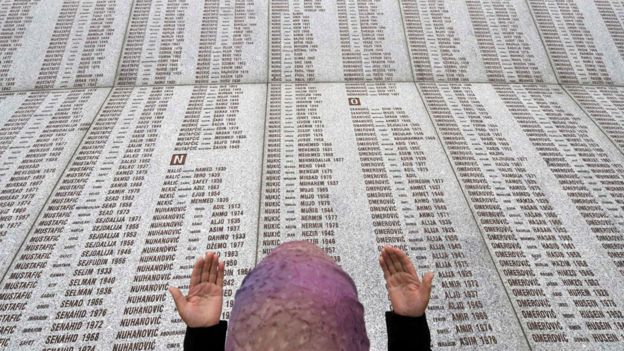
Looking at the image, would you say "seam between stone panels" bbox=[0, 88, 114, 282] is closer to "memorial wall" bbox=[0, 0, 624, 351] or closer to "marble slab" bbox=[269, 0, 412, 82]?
"memorial wall" bbox=[0, 0, 624, 351]

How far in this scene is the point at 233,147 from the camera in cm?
387

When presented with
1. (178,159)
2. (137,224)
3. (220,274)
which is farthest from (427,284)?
(178,159)

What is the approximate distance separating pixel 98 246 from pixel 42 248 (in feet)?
1.49

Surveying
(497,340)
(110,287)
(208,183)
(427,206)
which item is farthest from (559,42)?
(110,287)

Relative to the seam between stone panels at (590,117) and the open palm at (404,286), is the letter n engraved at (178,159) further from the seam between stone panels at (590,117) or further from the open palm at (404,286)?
the seam between stone panels at (590,117)

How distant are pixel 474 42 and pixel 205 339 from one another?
5.30 meters

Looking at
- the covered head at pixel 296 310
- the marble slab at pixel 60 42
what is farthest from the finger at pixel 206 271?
the marble slab at pixel 60 42

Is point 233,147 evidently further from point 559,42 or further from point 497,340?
point 559,42

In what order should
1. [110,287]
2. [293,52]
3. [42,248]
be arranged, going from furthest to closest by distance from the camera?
1. [293,52]
2. [42,248]
3. [110,287]

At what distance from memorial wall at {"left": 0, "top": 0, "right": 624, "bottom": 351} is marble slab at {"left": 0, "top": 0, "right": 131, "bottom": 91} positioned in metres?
0.03

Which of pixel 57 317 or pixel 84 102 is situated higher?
pixel 84 102

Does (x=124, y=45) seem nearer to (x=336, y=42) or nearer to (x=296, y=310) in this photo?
(x=336, y=42)

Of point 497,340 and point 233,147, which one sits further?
point 233,147

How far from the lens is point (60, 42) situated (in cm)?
489
